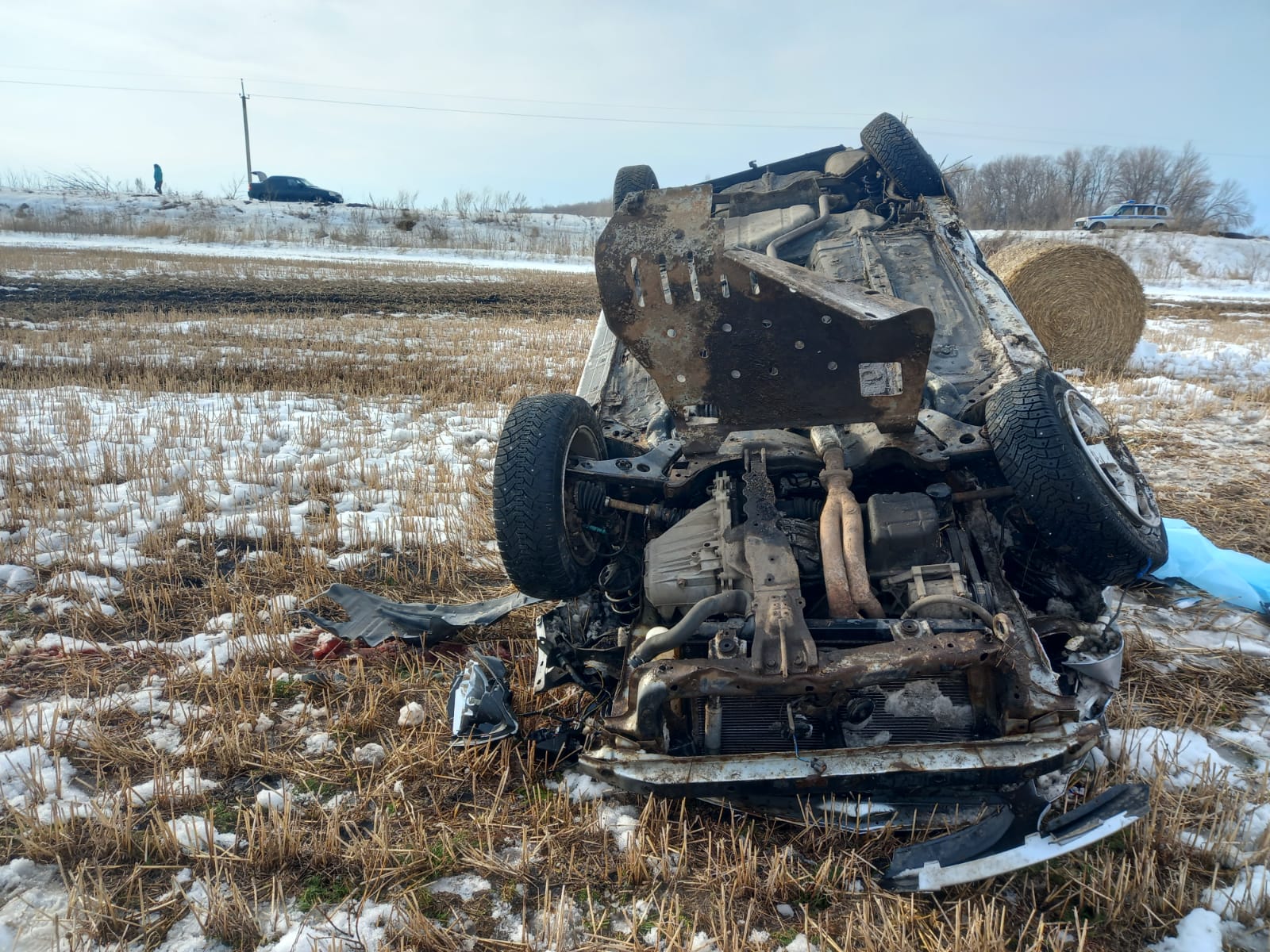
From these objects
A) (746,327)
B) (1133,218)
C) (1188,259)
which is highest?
(1133,218)

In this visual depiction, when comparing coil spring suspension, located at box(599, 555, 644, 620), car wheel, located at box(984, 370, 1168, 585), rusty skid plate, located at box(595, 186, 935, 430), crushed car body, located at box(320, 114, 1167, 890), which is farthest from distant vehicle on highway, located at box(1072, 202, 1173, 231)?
coil spring suspension, located at box(599, 555, 644, 620)

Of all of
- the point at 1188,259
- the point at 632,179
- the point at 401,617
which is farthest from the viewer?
the point at 1188,259

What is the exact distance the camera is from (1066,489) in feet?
9.63

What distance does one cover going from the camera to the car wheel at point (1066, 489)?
2938 millimetres

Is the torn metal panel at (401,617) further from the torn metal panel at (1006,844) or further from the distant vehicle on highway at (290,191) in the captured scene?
the distant vehicle on highway at (290,191)

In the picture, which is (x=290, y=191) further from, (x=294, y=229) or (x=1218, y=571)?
(x=1218, y=571)

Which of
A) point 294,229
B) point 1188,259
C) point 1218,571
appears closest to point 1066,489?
point 1218,571

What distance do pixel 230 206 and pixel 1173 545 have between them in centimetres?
3208

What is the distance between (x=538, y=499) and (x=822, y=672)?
1.42 metres

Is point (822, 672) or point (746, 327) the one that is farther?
point (746, 327)

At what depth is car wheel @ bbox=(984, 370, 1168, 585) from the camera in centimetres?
294

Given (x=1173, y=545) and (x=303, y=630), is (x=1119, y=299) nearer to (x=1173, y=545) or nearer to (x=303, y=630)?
(x=1173, y=545)

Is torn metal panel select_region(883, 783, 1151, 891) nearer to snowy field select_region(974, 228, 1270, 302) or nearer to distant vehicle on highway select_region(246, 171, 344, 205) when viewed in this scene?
snowy field select_region(974, 228, 1270, 302)

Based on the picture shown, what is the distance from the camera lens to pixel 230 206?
2900 cm
